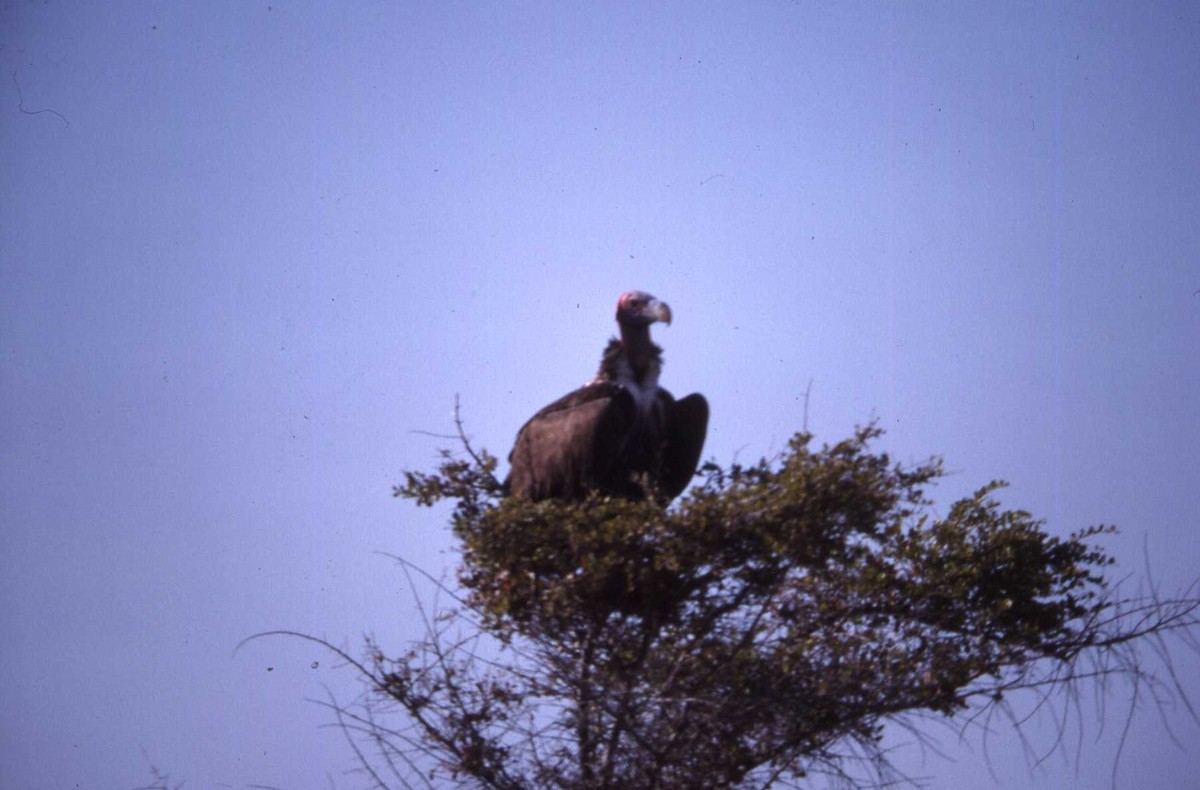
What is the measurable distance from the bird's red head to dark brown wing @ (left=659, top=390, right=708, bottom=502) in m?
0.58

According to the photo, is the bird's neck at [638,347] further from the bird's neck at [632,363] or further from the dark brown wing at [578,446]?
the dark brown wing at [578,446]

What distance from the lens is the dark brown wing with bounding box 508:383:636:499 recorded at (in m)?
7.86

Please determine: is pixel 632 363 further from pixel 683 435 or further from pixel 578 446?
pixel 578 446

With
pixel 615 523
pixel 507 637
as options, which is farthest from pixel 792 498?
pixel 507 637

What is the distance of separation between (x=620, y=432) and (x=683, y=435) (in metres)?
0.61

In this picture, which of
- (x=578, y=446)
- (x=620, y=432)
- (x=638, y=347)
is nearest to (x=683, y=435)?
(x=620, y=432)

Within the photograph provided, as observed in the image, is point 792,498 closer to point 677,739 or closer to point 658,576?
point 658,576

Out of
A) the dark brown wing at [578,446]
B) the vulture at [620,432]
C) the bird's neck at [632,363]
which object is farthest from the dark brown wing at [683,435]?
the dark brown wing at [578,446]

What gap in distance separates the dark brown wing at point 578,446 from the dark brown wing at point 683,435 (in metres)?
0.41

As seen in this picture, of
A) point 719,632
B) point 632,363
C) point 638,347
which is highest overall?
point 638,347

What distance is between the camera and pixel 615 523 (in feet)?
19.6

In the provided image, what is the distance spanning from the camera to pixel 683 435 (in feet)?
27.5

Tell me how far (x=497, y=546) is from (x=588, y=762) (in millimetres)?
1183

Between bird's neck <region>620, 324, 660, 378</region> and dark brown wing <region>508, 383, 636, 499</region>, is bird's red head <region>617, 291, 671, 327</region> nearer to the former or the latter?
bird's neck <region>620, 324, 660, 378</region>
